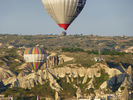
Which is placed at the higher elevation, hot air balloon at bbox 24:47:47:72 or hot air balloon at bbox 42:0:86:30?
hot air balloon at bbox 42:0:86:30

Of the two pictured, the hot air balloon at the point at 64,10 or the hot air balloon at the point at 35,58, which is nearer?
the hot air balloon at the point at 64,10

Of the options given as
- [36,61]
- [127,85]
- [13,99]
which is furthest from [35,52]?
[127,85]

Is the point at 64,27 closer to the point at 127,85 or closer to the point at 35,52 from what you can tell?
the point at 35,52

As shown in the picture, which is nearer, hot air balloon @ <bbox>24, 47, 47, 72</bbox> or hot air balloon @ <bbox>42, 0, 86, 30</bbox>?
hot air balloon @ <bbox>42, 0, 86, 30</bbox>

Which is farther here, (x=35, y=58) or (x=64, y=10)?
(x=35, y=58)

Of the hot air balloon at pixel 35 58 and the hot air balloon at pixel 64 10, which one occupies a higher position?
the hot air balloon at pixel 64 10
